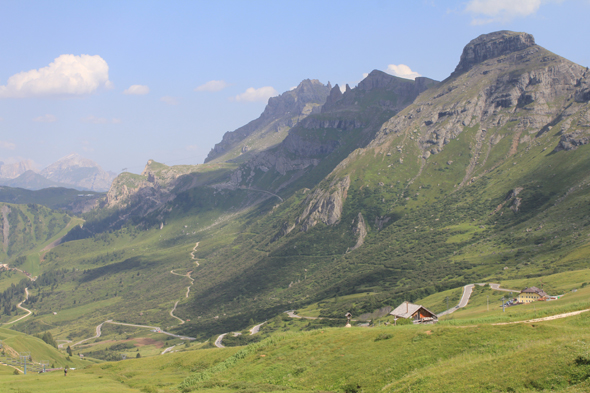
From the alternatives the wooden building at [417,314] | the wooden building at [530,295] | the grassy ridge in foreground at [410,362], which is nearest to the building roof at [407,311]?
the wooden building at [417,314]

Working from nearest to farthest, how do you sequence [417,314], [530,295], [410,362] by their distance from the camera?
[410,362]
[417,314]
[530,295]

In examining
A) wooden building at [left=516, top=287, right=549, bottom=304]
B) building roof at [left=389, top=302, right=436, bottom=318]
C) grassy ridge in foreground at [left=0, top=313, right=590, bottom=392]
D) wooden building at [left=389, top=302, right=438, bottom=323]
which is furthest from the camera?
wooden building at [left=516, top=287, right=549, bottom=304]

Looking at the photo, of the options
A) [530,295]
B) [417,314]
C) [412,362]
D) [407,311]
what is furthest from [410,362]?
[530,295]

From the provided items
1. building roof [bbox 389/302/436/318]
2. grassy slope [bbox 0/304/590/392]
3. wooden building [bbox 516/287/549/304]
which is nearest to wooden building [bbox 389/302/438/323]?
building roof [bbox 389/302/436/318]

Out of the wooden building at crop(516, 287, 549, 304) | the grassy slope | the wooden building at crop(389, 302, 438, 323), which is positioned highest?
the grassy slope

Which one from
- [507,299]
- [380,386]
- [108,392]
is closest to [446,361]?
[380,386]

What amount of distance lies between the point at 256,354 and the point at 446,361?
36.6m

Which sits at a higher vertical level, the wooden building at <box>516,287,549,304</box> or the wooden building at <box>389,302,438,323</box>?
the wooden building at <box>389,302,438,323</box>

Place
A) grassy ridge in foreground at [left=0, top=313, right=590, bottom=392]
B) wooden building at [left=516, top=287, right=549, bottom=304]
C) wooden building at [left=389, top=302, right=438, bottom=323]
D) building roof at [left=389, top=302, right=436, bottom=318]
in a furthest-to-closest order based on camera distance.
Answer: wooden building at [left=516, top=287, right=549, bottom=304] → building roof at [left=389, top=302, right=436, bottom=318] → wooden building at [left=389, top=302, right=438, bottom=323] → grassy ridge in foreground at [left=0, top=313, right=590, bottom=392]

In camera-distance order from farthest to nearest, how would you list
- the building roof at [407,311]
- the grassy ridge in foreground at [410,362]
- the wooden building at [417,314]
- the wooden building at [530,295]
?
the wooden building at [530,295]
the building roof at [407,311]
the wooden building at [417,314]
the grassy ridge in foreground at [410,362]

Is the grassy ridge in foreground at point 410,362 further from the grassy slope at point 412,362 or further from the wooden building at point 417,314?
the wooden building at point 417,314

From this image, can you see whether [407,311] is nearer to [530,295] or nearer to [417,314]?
[417,314]

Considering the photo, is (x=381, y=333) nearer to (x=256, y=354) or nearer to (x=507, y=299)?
(x=256, y=354)

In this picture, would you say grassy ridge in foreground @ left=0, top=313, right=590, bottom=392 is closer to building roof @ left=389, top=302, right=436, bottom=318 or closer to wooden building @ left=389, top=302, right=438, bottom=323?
building roof @ left=389, top=302, right=436, bottom=318
